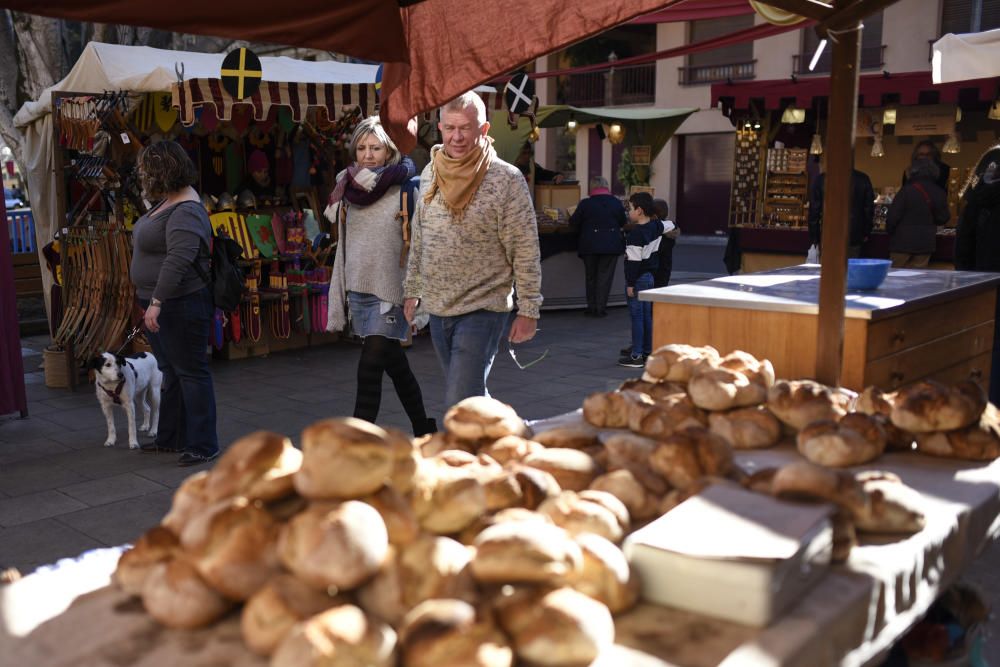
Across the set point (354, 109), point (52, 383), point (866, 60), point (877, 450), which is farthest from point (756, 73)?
point (877, 450)

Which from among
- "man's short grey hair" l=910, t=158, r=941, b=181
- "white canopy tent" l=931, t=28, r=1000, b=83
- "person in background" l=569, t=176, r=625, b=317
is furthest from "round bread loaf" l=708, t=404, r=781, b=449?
"person in background" l=569, t=176, r=625, b=317

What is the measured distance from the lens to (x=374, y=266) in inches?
212

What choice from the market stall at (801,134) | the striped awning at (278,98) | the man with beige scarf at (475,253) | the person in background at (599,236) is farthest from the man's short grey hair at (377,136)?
the market stall at (801,134)

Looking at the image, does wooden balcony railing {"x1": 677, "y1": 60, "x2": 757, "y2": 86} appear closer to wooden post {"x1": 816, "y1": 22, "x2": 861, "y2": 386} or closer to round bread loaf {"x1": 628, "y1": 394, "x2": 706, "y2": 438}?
wooden post {"x1": 816, "y1": 22, "x2": 861, "y2": 386}

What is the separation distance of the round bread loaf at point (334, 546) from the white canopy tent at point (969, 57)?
6.34 metres

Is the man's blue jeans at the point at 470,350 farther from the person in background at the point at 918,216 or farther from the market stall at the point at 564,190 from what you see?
the person in background at the point at 918,216

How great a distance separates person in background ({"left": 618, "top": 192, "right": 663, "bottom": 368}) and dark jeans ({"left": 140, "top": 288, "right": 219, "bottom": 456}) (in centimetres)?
445

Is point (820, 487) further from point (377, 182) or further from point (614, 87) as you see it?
point (614, 87)

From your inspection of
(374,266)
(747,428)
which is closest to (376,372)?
(374,266)

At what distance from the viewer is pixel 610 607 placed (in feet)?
5.22

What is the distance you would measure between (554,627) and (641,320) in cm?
771

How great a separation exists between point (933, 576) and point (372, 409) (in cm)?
381

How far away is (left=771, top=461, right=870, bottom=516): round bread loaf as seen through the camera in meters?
1.89

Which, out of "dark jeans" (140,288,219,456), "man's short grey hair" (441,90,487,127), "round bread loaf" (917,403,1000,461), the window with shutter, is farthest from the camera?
the window with shutter
